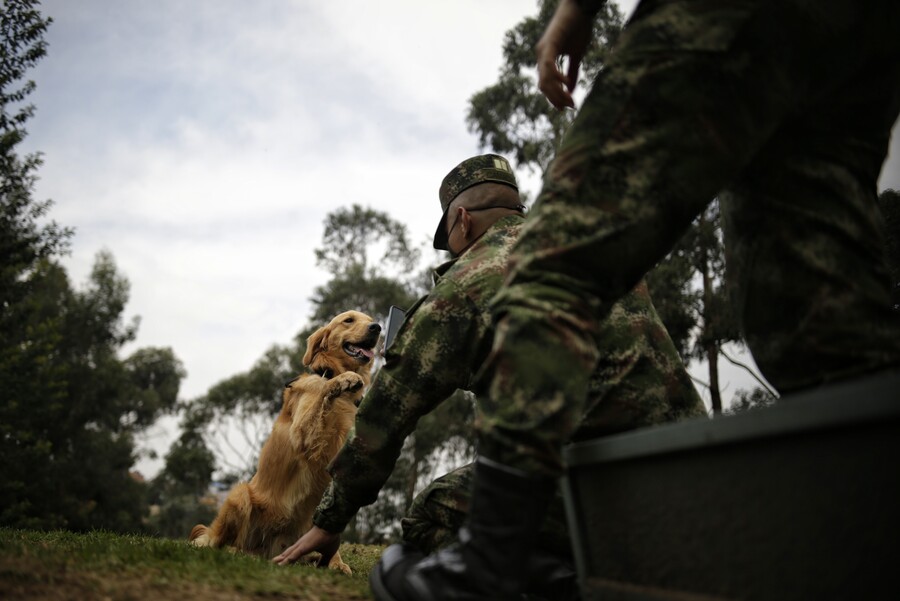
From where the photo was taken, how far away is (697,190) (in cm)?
170

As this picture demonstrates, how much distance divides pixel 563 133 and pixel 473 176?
13.8m

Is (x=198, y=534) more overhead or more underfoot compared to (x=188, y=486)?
more underfoot

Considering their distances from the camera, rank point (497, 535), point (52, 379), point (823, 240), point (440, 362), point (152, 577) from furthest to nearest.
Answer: point (52, 379) → point (440, 362) → point (152, 577) → point (823, 240) → point (497, 535)

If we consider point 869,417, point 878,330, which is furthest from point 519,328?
point 878,330

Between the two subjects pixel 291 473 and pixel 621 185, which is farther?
pixel 291 473

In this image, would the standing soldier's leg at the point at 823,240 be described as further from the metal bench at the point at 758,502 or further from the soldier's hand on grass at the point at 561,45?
the soldier's hand on grass at the point at 561,45

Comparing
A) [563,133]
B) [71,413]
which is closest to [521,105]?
[563,133]

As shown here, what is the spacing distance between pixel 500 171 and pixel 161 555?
8.53 ft

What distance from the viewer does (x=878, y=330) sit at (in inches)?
68.9

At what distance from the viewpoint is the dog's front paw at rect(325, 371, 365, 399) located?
20.6 feet

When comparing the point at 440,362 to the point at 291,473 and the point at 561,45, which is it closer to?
the point at 561,45

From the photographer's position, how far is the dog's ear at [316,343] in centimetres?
715

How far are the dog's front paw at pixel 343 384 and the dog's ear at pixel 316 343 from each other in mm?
738

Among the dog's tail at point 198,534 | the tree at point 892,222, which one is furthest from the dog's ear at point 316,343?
the tree at point 892,222
